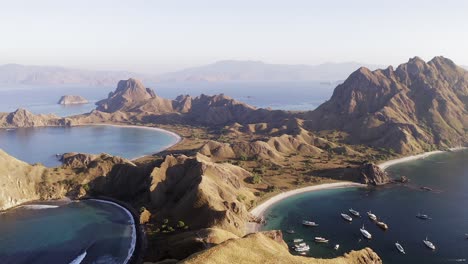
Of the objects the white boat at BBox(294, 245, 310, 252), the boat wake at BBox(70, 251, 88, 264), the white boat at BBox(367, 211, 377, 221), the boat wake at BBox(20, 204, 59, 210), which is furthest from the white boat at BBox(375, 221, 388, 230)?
the boat wake at BBox(20, 204, 59, 210)

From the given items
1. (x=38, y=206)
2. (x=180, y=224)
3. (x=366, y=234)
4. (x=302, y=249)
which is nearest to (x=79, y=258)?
(x=180, y=224)

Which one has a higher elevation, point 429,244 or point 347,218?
point 429,244

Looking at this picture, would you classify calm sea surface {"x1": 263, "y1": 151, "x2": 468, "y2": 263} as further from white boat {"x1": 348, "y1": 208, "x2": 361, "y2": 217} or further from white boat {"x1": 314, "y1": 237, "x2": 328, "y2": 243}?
white boat {"x1": 348, "y1": 208, "x2": 361, "y2": 217}

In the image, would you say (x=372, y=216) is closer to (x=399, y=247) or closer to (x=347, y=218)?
(x=347, y=218)

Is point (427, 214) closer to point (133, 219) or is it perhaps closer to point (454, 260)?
point (454, 260)

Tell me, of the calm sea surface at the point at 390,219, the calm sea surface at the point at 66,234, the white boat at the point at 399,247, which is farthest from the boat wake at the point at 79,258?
the white boat at the point at 399,247

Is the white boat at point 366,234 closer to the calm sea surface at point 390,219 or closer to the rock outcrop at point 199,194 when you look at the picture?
the calm sea surface at point 390,219

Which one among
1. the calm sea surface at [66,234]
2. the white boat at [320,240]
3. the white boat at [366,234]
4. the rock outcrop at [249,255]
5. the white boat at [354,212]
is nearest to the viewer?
the rock outcrop at [249,255]
